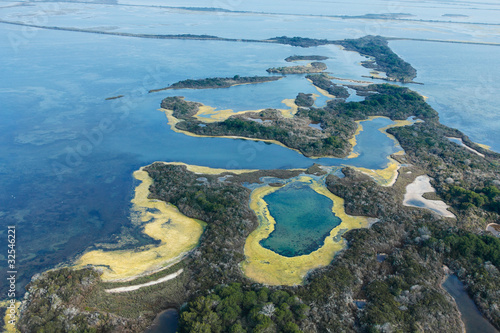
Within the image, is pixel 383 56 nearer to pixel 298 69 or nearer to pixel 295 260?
pixel 298 69

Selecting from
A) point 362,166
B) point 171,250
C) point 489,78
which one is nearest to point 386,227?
point 362,166

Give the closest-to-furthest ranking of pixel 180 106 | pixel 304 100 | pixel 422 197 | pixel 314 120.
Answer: pixel 422 197 < pixel 314 120 < pixel 180 106 < pixel 304 100

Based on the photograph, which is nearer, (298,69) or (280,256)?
(280,256)

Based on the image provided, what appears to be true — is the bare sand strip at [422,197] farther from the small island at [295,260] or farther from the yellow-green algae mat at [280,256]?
the yellow-green algae mat at [280,256]

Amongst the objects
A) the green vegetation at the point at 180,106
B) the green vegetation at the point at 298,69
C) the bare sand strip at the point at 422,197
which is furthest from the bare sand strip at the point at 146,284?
the green vegetation at the point at 298,69

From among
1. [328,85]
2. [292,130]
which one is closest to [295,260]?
[292,130]

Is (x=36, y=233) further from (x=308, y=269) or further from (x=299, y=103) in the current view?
(x=299, y=103)
